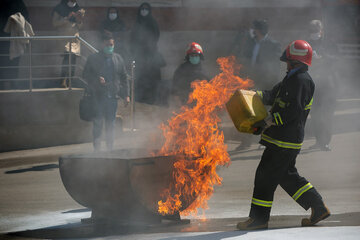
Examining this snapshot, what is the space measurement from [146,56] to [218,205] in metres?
7.18

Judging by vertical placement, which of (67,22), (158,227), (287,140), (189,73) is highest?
(67,22)

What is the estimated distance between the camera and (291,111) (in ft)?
19.7

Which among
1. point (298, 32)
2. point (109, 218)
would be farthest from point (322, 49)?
point (109, 218)

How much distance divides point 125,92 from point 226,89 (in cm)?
375

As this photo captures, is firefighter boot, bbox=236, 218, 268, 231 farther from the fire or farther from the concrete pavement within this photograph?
the fire

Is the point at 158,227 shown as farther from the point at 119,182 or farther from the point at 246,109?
the point at 246,109

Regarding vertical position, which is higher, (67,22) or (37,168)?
(67,22)

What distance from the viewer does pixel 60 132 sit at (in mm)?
12531

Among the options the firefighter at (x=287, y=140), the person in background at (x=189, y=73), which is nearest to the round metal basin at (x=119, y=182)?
the firefighter at (x=287, y=140)

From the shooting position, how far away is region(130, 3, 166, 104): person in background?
1375cm

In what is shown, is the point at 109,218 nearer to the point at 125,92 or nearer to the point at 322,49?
the point at 125,92

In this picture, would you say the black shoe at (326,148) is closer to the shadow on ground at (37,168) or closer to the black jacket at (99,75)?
the black jacket at (99,75)

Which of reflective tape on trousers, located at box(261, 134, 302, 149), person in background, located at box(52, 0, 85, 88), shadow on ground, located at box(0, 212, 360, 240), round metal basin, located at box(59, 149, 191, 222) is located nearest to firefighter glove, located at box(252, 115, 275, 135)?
reflective tape on trousers, located at box(261, 134, 302, 149)

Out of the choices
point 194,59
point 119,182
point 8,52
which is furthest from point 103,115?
point 119,182
